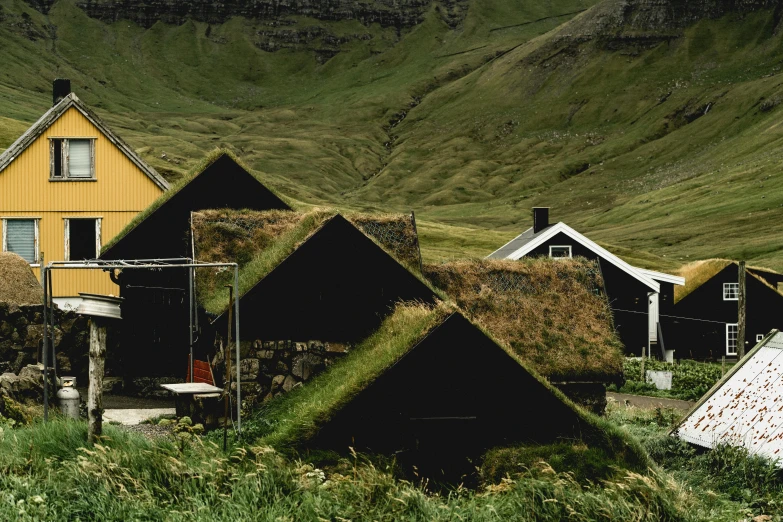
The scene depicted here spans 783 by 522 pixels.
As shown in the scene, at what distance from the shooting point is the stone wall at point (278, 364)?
805 inches

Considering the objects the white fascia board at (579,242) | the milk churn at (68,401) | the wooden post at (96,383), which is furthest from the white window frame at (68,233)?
the wooden post at (96,383)

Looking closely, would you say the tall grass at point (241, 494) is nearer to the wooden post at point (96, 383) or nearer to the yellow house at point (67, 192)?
the wooden post at point (96, 383)

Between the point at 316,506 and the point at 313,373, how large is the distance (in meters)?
→ 8.32

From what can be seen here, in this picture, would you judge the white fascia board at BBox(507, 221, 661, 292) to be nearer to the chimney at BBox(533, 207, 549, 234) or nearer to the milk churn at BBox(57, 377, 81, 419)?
the chimney at BBox(533, 207, 549, 234)

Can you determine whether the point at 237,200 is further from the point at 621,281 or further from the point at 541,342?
the point at 621,281

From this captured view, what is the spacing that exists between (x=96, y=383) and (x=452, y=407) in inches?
223

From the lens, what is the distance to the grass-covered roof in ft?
75.7

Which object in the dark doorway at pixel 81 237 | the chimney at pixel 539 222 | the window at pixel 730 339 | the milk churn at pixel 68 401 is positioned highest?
the chimney at pixel 539 222

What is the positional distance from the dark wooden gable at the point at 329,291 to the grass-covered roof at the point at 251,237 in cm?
83

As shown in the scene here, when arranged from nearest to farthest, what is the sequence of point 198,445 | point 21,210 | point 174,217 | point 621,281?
point 198,445 < point 174,217 < point 21,210 < point 621,281

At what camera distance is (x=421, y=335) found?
56.0 feet


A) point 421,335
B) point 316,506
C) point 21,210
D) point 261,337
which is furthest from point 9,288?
point 316,506

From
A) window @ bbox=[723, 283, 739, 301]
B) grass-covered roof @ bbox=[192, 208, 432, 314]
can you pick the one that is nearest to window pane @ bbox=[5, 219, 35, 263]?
grass-covered roof @ bbox=[192, 208, 432, 314]

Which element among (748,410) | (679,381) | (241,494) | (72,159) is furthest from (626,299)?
(241,494)
